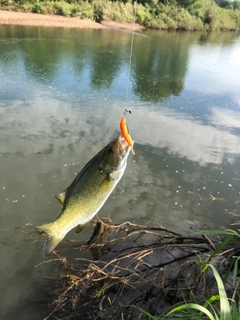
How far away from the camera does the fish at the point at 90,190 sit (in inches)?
79.7

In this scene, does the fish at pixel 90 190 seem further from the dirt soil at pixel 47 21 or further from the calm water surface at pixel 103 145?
the dirt soil at pixel 47 21

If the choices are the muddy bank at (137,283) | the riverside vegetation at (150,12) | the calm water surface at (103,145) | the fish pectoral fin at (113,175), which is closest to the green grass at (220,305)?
the muddy bank at (137,283)

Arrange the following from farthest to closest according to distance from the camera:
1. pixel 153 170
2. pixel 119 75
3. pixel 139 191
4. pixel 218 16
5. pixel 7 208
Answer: pixel 218 16
pixel 119 75
pixel 153 170
pixel 139 191
pixel 7 208

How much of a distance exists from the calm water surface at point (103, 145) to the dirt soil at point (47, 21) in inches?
450

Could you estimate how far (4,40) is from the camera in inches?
701

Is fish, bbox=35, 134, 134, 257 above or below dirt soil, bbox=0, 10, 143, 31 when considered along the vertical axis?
above

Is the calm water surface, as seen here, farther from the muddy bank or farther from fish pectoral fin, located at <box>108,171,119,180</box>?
fish pectoral fin, located at <box>108,171,119,180</box>

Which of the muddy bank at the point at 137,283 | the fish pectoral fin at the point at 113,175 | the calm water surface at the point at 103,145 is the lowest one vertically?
the calm water surface at the point at 103,145

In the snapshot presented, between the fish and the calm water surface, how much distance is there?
6.05ft

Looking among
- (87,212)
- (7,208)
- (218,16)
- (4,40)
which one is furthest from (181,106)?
(218,16)

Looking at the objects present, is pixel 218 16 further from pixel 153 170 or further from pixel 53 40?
pixel 153 170

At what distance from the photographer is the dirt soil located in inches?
979

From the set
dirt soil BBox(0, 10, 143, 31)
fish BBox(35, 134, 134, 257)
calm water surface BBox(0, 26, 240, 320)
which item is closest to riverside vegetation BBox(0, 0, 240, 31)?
dirt soil BBox(0, 10, 143, 31)

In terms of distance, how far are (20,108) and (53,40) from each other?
1371 centimetres
